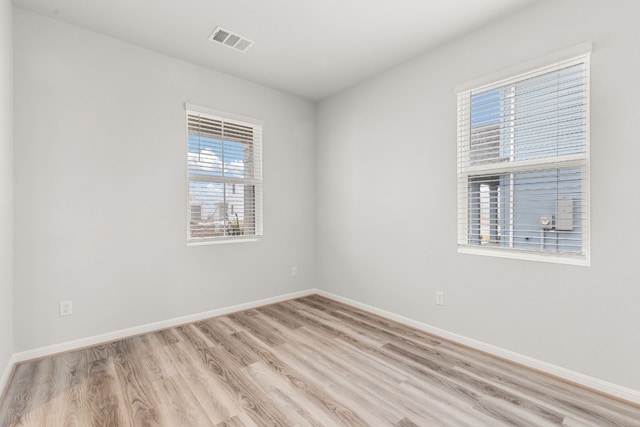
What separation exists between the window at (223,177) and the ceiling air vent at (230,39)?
751 mm

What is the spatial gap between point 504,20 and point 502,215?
5.12 ft

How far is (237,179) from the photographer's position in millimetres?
3629

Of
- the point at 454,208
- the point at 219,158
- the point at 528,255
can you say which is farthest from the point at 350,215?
the point at 528,255

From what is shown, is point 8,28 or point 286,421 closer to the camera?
point 286,421

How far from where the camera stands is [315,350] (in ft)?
8.54

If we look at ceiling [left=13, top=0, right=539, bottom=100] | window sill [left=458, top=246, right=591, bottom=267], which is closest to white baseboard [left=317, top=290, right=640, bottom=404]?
window sill [left=458, top=246, right=591, bottom=267]

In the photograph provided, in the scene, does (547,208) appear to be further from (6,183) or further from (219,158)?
(6,183)

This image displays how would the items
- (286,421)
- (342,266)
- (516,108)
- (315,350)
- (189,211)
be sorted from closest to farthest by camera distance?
(286,421)
(516,108)
(315,350)
(189,211)
(342,266)

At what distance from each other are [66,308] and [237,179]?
1.97 metres

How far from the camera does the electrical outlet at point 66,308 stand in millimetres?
2553

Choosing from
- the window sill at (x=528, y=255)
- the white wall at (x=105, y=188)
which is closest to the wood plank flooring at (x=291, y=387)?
the white wall at (x=105, y=188)

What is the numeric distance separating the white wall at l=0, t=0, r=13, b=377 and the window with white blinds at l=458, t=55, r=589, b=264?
136 inches

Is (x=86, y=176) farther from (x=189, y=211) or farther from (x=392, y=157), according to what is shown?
A: (x=392, y=157)

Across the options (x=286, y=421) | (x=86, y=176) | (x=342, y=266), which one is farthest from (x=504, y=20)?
A: (x=86, y=176)
